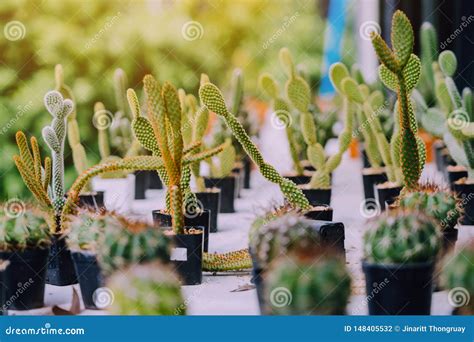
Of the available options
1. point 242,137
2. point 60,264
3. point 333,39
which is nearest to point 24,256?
point 60,264

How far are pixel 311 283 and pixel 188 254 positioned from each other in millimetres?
431

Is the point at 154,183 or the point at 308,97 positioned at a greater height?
the point at 308,97

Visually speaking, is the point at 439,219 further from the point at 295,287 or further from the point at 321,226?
the point at 295,287

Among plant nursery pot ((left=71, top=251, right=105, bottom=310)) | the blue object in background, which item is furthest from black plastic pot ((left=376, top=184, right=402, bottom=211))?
the blue object in background

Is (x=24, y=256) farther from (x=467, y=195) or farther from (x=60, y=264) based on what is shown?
(x=467, y=195)

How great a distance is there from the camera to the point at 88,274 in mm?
1718

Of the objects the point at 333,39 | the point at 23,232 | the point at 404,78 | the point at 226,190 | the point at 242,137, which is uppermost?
the point at 333,39

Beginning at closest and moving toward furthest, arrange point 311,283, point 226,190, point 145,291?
point 311,283, point 145,291, point 226,190

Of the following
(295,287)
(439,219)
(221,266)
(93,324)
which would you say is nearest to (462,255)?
(439,219)

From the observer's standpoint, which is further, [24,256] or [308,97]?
[308,97]

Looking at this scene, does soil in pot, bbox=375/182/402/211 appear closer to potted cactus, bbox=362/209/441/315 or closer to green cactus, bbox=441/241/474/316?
green cactus, bbox=441/241/474/316

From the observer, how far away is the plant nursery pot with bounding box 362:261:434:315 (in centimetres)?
154

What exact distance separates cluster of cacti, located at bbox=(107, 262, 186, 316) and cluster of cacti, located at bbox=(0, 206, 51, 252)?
0.76ft

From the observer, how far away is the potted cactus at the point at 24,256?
67.6 inches
